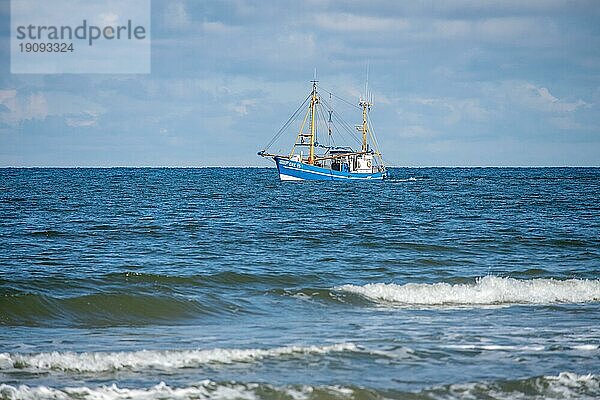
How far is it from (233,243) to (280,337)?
1449cm

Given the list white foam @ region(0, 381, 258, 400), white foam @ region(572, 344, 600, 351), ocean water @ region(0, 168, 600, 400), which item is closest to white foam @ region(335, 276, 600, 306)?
ocean water @ region(0, 168, 600, 400)

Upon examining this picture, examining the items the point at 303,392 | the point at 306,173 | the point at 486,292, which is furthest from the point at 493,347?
the point at 306,173

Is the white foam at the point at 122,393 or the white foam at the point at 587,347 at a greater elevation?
the white foam at the point at 587,347

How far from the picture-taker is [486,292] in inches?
733

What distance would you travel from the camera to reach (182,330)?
47.2ft

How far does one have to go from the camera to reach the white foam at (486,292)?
18.0 metres

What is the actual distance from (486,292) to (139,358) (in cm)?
968

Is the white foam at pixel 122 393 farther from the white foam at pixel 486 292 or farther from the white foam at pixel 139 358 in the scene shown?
the white foam at pixel 486 292

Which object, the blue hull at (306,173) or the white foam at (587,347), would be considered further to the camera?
the blue hull at (306,173)

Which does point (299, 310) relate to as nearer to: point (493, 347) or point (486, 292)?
point (486, 292)

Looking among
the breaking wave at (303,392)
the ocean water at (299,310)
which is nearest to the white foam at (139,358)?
the ocean water at (299,310)

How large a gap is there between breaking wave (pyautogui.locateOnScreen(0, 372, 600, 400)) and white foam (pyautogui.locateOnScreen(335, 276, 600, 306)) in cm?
740

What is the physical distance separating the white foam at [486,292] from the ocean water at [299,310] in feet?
0.21

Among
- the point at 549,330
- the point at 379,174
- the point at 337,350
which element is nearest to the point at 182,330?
the point at 337,350
